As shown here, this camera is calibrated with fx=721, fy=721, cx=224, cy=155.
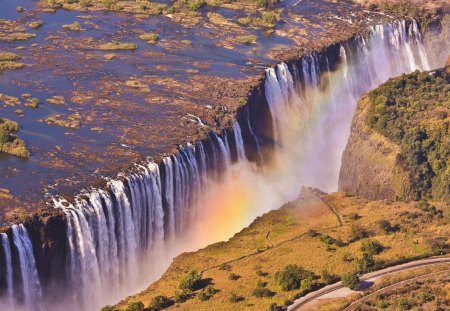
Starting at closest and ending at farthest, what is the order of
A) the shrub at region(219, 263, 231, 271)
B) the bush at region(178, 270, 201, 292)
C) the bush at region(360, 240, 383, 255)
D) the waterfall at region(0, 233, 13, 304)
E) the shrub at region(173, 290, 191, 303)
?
the waterfall at region(0, 233, 13, 304)
the shrub at region(173, 290, 191, 303)
the bush at region(178, 270, 201, 292)
the shrub at region(219, 263, 231, 271)
the bush at region(360, 240, 383, 255)

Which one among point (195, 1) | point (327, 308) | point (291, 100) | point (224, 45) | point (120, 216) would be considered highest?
point (195, 1)

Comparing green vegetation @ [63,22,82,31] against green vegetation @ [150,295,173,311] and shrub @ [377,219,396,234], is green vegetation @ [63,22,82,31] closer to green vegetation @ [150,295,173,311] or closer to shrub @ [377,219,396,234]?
shrub @ [377,219,396,234]

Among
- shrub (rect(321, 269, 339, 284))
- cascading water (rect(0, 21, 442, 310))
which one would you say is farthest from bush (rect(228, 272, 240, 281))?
cascading water (rect(0, 21, 442, 310))

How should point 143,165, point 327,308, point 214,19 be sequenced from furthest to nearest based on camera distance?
point 214,19, point 143,165, point 327,308

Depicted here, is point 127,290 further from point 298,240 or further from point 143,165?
point 298,240

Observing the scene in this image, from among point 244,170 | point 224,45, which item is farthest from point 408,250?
point 224,45

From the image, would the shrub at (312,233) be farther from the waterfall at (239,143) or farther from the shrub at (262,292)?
the waterfall at (239,143)

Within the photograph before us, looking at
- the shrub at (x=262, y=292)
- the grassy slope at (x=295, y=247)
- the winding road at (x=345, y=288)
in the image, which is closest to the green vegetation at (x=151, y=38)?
the grassy slope at (x=295, y=247)
